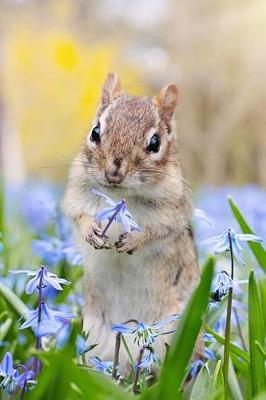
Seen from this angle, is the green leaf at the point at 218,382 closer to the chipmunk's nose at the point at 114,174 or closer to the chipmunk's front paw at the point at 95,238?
the chipmunk's front paw at the point at 95,238

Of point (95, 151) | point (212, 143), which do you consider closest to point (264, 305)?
point (95, 151)

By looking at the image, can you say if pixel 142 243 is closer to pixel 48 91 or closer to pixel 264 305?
pixel 264 305

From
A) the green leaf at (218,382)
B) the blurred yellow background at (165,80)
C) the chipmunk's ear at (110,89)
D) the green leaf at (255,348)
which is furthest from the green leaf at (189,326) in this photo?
the blurred yellow background at (165,80)

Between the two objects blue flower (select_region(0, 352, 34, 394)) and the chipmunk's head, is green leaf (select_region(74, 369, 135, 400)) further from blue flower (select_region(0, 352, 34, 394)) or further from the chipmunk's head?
the chipmunk's head

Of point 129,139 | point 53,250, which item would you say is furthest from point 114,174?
point 53,250

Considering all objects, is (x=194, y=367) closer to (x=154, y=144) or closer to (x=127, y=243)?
(x=127, y=243)

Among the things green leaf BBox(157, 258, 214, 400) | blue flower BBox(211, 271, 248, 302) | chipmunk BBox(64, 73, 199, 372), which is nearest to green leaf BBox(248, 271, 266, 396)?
blue flower BBox(211, 271, 248, 302)
